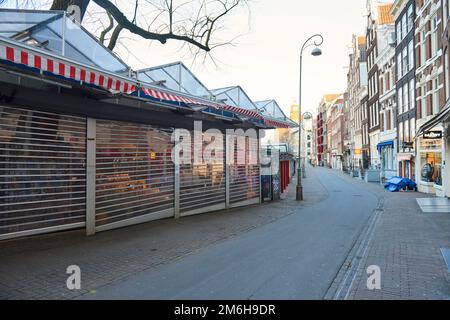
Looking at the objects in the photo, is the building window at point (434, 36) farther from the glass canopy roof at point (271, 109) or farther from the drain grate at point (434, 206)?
the glass canopy roof at point (271, 109)

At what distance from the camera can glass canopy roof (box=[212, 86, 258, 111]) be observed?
12.7 meters

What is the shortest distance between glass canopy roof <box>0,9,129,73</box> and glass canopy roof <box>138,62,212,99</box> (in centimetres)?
179

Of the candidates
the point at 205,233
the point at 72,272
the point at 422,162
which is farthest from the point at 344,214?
the point at 422,162

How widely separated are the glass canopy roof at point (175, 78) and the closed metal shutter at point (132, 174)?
4.68 feet

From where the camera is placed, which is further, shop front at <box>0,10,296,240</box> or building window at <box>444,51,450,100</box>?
building window at <box>444,51,450,100</box>

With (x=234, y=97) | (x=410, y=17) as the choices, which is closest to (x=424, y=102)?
(x=410, y=17)

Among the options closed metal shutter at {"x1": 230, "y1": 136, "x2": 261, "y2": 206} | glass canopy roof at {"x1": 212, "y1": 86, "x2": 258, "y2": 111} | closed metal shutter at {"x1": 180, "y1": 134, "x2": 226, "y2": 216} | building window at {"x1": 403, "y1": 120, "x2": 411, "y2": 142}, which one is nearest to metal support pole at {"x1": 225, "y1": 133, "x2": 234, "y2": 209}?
closed metal shutter at {"x1": 180, "y1": 134, "x2": 226, "y2": 216}

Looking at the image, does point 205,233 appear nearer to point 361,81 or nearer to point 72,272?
point 72,272

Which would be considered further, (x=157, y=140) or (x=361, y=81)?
(x=361, y=81)

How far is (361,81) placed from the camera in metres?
43.2

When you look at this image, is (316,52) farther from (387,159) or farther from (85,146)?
(387,159)

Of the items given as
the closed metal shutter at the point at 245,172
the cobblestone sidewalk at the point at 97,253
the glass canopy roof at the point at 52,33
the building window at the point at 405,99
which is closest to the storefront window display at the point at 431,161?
the building window at the point at 405,99

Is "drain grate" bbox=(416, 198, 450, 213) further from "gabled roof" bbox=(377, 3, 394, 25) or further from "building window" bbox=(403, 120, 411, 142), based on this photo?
"gabled roof" bbox=(377, 3, 394, 25)

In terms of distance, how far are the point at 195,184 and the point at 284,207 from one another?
4307 mm
